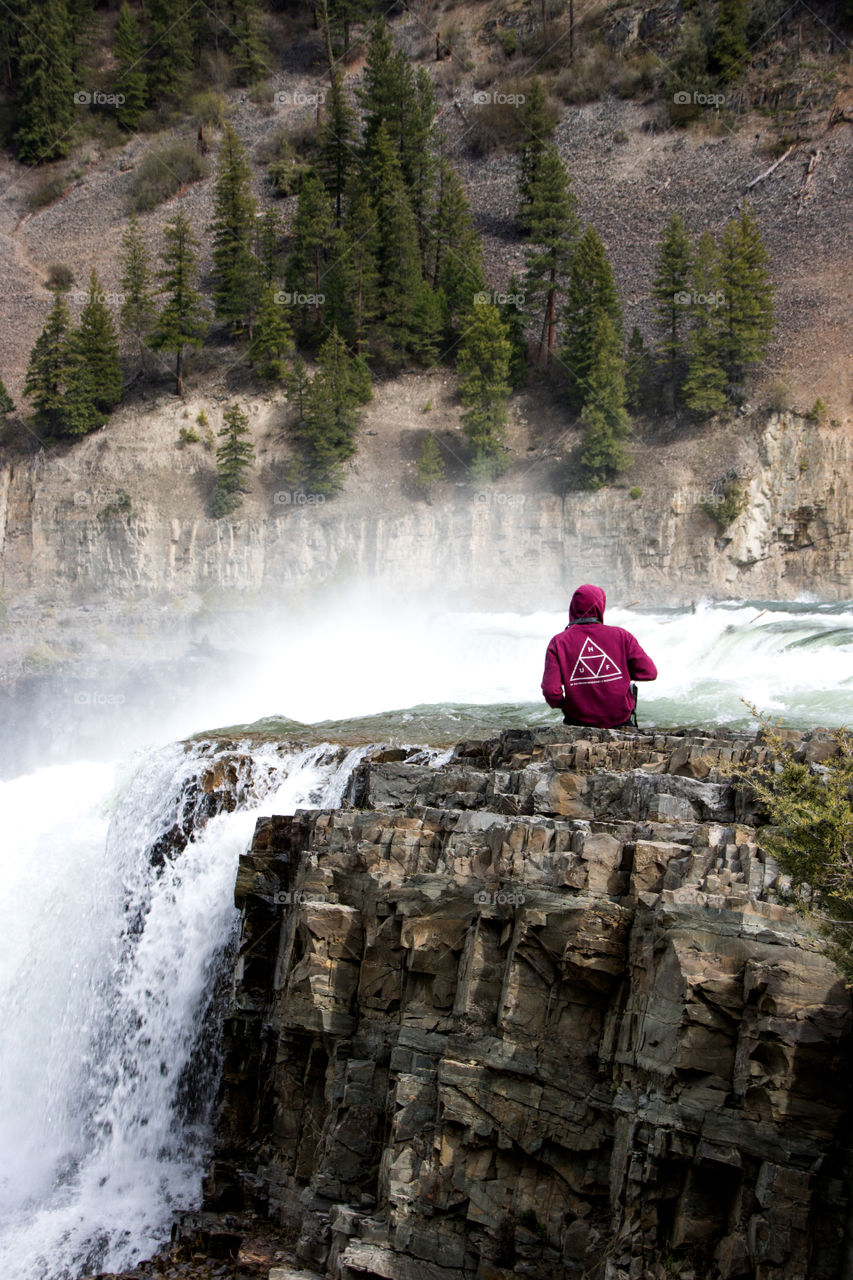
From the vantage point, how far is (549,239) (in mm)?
50719

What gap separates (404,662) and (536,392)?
1881cm

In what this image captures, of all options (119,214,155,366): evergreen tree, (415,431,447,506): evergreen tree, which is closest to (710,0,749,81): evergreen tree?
(415,431,447,506): evergreen tree

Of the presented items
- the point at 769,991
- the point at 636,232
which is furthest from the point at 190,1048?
the point at 636,232

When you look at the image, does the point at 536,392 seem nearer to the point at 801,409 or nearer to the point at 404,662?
the point at 801,409

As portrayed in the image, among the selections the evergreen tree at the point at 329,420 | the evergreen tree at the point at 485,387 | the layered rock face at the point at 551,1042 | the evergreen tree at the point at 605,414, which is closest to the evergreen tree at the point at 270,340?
the evergreen tree at the point at 329,420

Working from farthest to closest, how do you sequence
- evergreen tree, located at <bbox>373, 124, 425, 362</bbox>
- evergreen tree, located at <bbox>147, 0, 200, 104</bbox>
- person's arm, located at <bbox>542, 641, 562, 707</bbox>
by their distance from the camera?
1. evergreen tree, located at <bbox>147, 0, 200, 104</bbox>
2. evergreen tree, located at <bbox>373, 124, 425, 362</bbox>
3. person's arm, located at <bbox>542, 641, 562, 707</bbox>

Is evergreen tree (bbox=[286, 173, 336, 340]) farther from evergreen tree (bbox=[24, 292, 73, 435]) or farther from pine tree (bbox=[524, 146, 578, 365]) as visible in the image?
evergreen tree (bbox=[24, 292, 73, 435])

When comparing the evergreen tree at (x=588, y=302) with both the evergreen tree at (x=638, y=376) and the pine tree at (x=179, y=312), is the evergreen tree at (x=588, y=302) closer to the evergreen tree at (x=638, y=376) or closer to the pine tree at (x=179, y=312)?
the evergreen tree at (x=638, y=376)

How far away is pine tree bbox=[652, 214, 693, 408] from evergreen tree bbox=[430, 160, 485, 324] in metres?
9.33

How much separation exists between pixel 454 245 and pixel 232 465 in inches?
678

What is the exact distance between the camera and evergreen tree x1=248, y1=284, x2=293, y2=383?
167ft

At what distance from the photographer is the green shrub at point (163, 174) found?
68500mm

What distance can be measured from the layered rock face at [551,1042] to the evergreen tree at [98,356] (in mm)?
41295

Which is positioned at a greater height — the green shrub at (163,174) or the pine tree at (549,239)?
the green shrub at (163,174)
